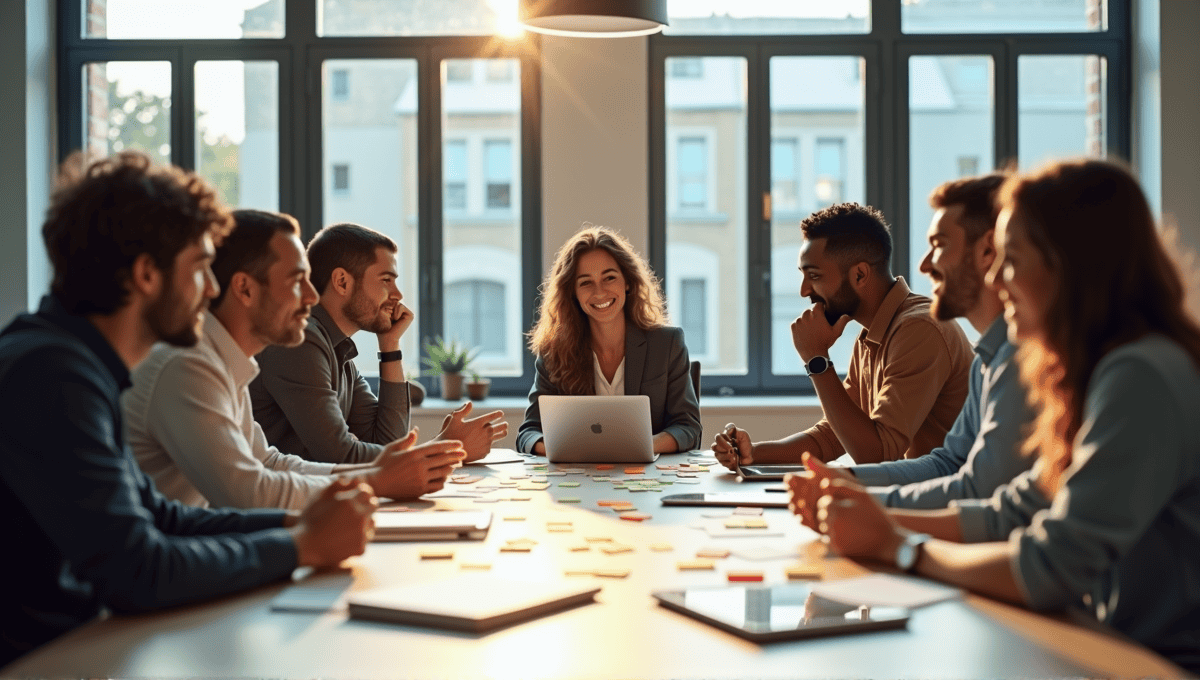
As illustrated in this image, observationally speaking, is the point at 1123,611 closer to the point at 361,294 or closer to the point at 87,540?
the point at 87,540

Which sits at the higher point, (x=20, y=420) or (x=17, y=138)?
(x=17, y=138)

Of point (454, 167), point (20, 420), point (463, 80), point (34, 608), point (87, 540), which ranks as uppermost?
point (463, 80)

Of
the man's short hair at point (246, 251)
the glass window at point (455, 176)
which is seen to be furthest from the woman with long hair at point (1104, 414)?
the glass window at point (455, 176)

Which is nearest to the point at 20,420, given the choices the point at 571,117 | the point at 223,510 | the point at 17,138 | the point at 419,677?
the point at 223,510

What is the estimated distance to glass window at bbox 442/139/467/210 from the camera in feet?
19.3

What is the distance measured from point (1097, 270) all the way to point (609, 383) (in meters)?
2.48

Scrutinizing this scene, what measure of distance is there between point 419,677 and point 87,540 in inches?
20.4

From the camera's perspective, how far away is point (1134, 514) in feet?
4.18

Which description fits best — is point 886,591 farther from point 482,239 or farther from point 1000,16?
point 1000,16

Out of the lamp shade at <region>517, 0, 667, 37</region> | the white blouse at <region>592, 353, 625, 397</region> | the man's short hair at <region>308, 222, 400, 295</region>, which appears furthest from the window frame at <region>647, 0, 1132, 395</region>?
the man's short hair at <region>308, 222, 400, 295</region>

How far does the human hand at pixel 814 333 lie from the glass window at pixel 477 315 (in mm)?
2840

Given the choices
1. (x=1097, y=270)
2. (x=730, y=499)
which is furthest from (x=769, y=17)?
(x=1097, y=270)

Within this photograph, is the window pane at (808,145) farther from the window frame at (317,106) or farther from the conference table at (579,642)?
the conference table at (579,642)

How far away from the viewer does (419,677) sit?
1.16 metres
